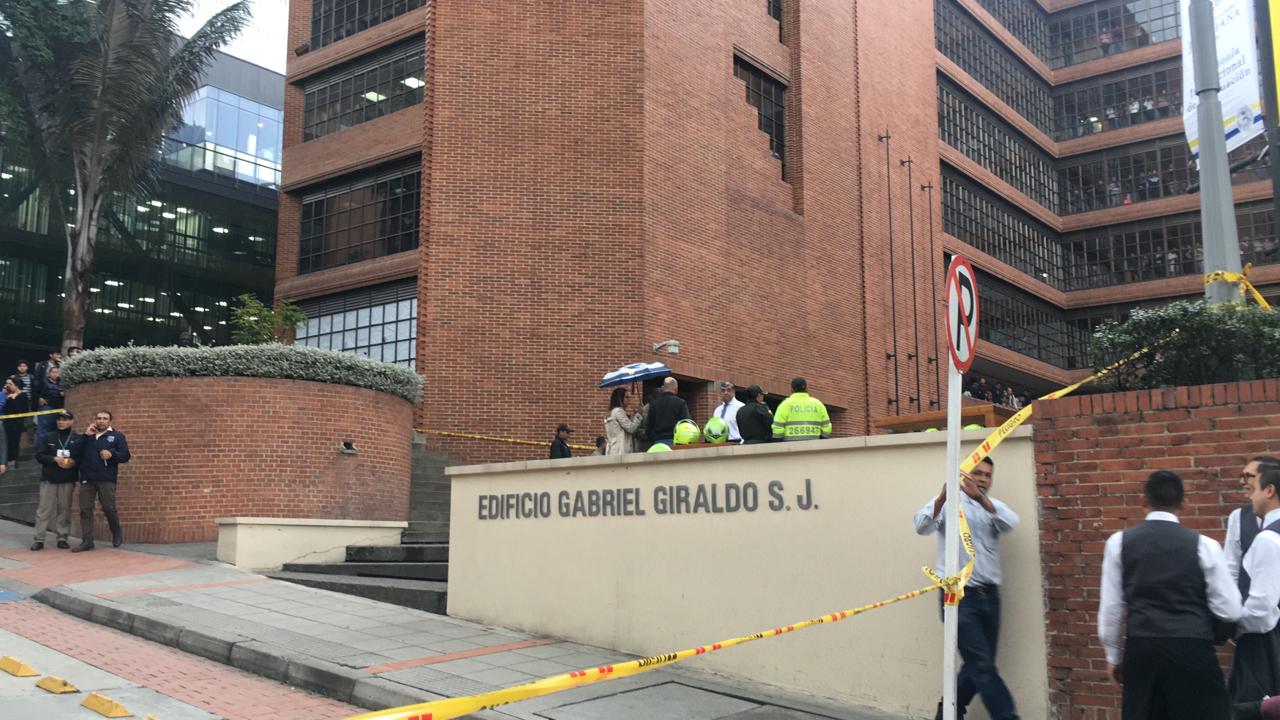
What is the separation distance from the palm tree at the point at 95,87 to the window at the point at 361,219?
4599 mm

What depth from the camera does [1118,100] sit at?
133ft

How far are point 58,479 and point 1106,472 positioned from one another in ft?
40.3

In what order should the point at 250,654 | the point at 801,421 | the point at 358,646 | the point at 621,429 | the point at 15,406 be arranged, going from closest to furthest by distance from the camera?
the point at 250,654
the point at 358,646
the point at 801,421
the point at 621,429
the point at 15,406

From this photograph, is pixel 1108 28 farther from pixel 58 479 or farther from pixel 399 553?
pixel 58 479

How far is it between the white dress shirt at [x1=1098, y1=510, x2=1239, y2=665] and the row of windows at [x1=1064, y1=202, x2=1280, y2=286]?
3617 cm

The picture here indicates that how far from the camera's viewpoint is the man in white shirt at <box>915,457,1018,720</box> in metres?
6.24

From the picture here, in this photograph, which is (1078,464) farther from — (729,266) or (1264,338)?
(729,266)

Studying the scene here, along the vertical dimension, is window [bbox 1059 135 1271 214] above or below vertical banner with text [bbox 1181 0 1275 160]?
above

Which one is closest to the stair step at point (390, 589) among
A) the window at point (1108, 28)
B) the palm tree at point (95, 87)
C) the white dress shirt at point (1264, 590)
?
the white dress shirt at point (1264, 590)

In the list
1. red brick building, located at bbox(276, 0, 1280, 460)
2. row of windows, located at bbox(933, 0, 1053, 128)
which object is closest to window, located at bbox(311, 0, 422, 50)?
red brick building, located at bbox(276, 0, 1280, 460)

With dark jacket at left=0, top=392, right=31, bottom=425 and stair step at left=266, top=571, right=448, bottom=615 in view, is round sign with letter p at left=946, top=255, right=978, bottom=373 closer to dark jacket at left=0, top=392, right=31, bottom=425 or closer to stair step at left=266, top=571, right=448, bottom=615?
stair step at left=266, top=571, right=448, bottom=615

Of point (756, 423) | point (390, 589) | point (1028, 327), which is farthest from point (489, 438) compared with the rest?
A: point (1028, 327)

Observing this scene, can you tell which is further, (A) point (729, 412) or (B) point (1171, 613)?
(A) point (729, 412)

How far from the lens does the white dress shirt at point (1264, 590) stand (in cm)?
492
